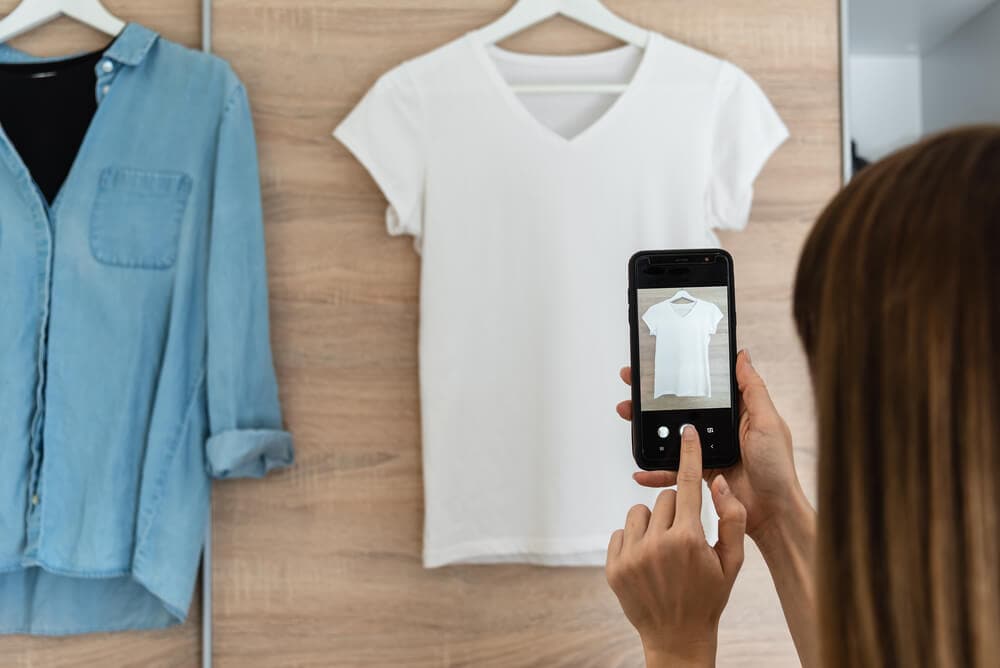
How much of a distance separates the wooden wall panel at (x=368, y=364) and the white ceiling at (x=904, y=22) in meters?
0.04

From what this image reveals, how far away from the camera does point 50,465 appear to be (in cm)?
114

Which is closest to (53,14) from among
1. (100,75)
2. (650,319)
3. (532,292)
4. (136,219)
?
(100,75)

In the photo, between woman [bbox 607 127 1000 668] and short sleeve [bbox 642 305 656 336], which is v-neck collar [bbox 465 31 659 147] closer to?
short sleeve [bbox 642 305 656 336]

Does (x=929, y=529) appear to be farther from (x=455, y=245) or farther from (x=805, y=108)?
(x=805, y=108)

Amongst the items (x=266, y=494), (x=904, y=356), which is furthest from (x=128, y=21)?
(x=904, y=356)

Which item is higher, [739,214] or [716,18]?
[716,18]

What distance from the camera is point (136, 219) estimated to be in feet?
3.84

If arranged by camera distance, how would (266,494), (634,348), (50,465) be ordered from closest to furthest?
(634,348) → (50,465) → (266,494)

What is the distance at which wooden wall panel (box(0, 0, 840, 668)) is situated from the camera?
4.07 feet

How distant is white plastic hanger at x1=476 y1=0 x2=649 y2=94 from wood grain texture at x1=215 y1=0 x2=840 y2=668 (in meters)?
0.03

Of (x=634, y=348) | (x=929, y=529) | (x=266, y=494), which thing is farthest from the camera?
(x=266, y=494)

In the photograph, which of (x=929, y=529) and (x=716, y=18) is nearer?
(x=929, y=529)

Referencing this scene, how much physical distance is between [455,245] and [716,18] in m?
0.52

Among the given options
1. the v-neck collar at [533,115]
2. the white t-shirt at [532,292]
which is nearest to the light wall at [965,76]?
the white t-shirt at [532,292]
